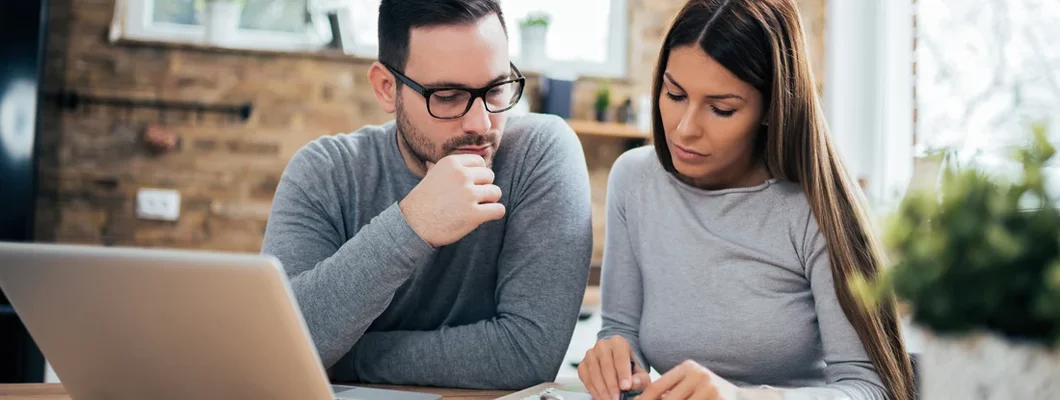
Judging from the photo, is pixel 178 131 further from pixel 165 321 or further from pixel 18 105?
pixel 165 321

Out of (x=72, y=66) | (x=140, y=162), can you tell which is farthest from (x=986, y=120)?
(x=72, y=66)

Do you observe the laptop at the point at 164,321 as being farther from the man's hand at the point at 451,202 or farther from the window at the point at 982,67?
the window at the point at 982,67

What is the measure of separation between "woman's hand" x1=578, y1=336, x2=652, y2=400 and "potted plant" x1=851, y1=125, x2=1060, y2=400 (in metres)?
0.55

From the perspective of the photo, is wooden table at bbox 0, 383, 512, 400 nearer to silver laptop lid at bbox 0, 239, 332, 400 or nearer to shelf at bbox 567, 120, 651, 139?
silver laptop lid at bbox 0, 239, 332, 400

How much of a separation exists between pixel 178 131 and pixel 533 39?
1.38 metres

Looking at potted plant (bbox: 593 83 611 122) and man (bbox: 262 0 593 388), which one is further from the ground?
potted plant (bbox: 593 83 611 122)

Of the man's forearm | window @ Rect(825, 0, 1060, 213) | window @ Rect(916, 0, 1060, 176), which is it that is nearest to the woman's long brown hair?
the man's forearm

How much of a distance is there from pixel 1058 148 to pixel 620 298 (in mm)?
934

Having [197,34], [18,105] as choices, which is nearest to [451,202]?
[18,105]

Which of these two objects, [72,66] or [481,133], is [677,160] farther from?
[72,66]

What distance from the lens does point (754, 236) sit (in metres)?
1.32

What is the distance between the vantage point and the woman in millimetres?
1167

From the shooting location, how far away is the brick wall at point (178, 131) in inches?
128

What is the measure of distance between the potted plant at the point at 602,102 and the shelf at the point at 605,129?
0.03 meters
